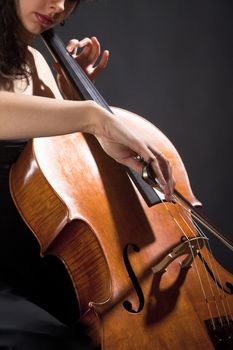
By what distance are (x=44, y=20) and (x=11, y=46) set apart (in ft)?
0.38

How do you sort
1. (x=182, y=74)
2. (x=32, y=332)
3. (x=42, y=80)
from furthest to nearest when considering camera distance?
1. (x=182, y=74)
2. (x=42, y=80)
3. (x=32, y=332)

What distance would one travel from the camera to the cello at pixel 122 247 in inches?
30.9

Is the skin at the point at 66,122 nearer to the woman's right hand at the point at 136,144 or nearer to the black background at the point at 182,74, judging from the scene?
the woman's right hand at the point at 136,144

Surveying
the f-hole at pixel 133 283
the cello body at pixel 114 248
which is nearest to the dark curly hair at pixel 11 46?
the cello body at pixel 114 248

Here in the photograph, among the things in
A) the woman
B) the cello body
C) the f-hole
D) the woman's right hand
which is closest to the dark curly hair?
the woman

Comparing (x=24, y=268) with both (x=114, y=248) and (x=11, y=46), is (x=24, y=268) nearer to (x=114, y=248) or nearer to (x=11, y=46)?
(x=114, y=248)

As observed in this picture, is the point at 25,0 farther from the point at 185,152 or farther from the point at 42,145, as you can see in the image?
the point at 185,152

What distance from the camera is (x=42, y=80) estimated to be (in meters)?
1.20

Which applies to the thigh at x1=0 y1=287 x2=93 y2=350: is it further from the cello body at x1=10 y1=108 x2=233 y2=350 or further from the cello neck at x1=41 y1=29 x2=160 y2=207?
the cello neck at x1=41 y1=29 x2=160 y2=207

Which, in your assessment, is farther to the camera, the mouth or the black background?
the black background

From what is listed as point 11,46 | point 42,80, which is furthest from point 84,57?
point 11,46

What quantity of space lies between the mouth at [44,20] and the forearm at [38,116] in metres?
0.26

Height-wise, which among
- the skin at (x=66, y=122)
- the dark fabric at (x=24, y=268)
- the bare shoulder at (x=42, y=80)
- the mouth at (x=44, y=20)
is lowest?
the dark fabric at (x=24, y=268)

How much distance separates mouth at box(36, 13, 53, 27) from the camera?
99 cm
